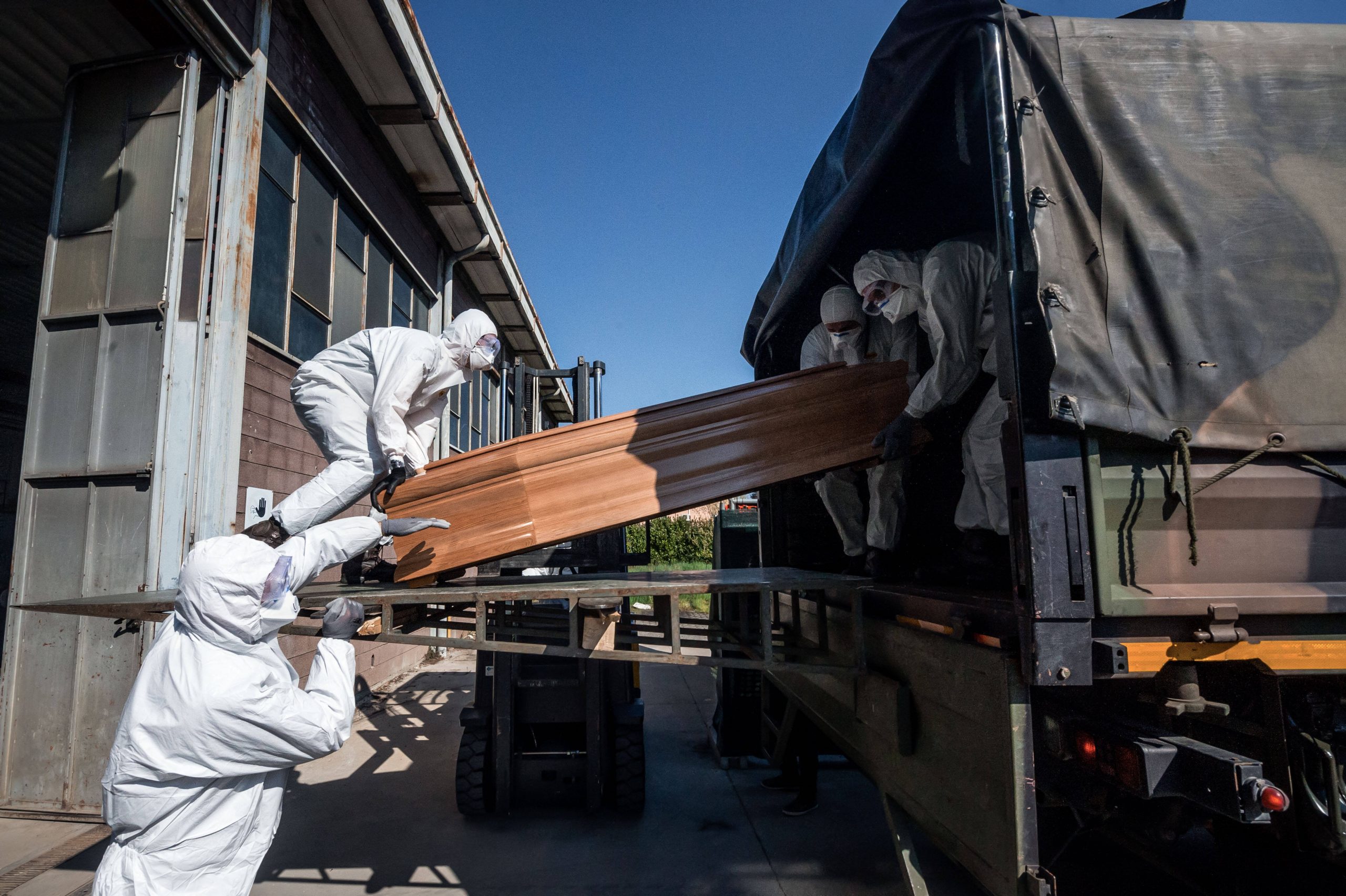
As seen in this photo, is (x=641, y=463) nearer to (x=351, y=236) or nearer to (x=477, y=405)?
(x=351, y=236)

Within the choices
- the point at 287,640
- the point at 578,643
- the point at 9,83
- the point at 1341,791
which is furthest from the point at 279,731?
the point at 9,83

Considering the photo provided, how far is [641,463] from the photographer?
3406mm

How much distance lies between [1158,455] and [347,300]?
7374mm

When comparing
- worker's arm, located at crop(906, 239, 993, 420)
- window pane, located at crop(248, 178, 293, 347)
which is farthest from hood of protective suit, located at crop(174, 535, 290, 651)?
window pane, located at crop(248, 178, 293, 347)

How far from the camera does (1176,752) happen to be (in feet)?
6.37

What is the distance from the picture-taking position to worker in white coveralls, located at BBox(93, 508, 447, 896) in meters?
2.11

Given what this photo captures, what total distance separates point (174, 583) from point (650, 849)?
3491 mm

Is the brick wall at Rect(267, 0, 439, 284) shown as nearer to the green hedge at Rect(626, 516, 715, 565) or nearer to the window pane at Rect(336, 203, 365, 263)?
the window pane at Rect(336, 203, 365, 263)

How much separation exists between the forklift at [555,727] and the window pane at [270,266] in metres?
2.85

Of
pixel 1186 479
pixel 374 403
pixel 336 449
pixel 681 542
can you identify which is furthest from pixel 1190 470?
pixel 681 542

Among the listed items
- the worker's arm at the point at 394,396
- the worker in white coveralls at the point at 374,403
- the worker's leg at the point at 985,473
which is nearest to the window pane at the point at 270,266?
the worker in white coveralls at the point at 374,403

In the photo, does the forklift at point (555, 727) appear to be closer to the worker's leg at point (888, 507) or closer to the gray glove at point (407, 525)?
the gray glove at point (407, 525)

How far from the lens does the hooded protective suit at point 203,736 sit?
6.93ft

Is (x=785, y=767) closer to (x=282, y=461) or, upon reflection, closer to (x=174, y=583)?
(x=174, y=583)
